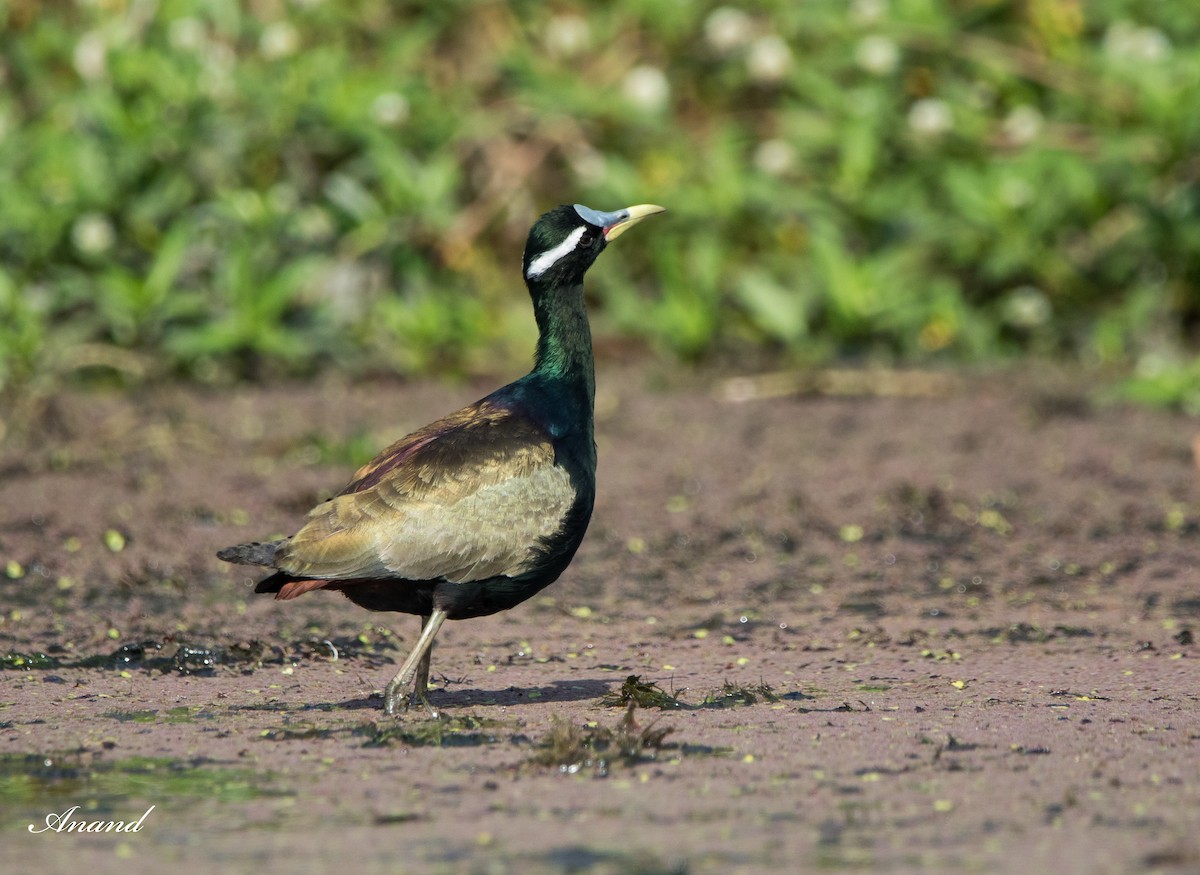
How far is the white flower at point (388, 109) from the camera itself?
10797 mm

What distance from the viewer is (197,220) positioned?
1034 centimetres

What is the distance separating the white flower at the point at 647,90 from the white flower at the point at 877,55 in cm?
115

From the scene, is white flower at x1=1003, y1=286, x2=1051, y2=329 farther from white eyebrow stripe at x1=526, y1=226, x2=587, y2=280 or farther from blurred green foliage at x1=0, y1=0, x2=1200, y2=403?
white eyebrow stripe at x1=526, y1=226, x2=587, y2=280

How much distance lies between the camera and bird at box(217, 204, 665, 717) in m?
5.26

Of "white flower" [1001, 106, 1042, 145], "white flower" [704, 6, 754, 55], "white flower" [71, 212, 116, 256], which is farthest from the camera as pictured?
"white flower" [704, 6, 754, 55]

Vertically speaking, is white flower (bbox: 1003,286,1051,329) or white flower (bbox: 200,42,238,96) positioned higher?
white flower (bbox: 200,42,238,96)

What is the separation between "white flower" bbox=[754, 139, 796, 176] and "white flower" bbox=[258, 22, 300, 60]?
278 cm

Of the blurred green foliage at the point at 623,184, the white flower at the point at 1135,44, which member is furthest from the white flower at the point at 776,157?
the white flower at the point at 1135,44

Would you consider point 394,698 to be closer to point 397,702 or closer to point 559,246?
point 397,702

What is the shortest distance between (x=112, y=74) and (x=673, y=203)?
3191 mm

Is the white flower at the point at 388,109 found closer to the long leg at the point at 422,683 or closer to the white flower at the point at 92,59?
the white flower at the point at 92,59

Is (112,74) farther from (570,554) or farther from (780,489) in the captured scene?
(570,554)

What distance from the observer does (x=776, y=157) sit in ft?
35.5

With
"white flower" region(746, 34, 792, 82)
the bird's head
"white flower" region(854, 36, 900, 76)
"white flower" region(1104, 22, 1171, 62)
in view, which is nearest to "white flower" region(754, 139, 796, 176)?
"white flower" region(746, 34, 792, 82)
